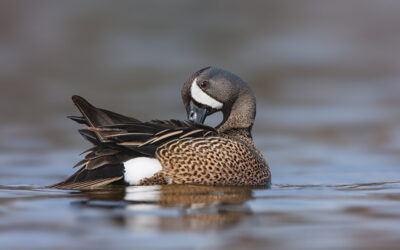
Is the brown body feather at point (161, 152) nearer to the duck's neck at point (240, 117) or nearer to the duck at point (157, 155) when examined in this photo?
the duck at point (157, 155)

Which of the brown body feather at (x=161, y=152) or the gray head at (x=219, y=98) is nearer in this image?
the brown body feather at (x=161, y=152)

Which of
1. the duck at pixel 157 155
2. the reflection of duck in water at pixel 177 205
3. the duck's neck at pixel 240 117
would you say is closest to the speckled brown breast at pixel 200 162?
the duck at pixel 157 155

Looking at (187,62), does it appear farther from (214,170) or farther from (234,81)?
(214,170)

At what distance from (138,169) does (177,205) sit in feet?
3.46

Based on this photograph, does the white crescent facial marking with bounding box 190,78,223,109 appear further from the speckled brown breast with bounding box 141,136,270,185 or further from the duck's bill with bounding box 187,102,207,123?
the speckled brown breast with bounding box 141,136,270,185

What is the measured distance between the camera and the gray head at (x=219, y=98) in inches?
321

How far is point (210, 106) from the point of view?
830 centimetres

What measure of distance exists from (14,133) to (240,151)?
5904mm

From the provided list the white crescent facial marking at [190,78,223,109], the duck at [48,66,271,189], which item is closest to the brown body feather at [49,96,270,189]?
the duck at [48,66,271,189]

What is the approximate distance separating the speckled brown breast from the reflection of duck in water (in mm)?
128

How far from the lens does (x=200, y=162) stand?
7203 mm

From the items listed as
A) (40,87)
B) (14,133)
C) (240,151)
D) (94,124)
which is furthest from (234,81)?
(40,87)

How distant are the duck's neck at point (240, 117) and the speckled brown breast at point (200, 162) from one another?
2.69ft

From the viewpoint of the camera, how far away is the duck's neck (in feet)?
27.1
